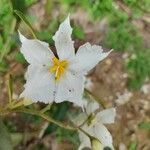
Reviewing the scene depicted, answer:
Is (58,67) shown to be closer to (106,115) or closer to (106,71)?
(106,115)

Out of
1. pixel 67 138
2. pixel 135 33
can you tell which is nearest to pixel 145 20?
pixel 135 33

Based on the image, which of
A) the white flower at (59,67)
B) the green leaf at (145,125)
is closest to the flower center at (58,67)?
the white flower at (59,67)

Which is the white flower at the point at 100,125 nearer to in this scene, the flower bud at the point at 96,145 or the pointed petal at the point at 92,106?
the pointed petal at the point at 92,106

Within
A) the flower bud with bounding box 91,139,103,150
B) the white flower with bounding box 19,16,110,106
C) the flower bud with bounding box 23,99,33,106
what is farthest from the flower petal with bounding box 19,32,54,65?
the flower bud with bounding box 91,139,103,150

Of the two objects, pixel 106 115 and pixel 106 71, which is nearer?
pixel 106 115

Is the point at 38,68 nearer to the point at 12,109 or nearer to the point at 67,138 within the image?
the point at 12,109

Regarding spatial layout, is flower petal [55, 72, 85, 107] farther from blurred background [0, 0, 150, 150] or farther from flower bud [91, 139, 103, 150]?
blurred background [0, 0, 150, 150]

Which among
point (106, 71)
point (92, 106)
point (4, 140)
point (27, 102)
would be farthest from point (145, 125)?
point (27, 102)
